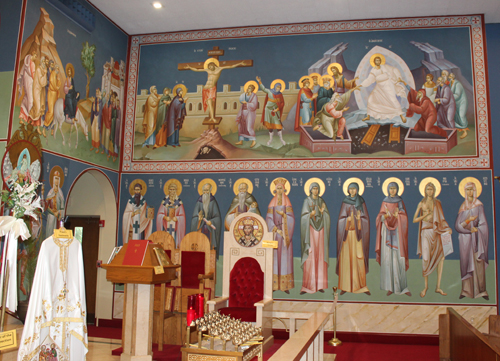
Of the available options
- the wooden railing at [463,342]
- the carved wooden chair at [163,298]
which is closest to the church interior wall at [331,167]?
the carved wooden chair at [163,298]

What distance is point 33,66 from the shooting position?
22.5 feet

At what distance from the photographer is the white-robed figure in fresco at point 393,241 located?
8133 mm

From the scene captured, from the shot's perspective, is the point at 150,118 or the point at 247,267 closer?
the point at 247,267

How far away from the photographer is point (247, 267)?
727 centimetres

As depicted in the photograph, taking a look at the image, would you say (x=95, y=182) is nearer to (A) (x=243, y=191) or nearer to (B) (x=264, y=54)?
(A) (x=243, y=191)

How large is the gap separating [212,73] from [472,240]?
5912 mm

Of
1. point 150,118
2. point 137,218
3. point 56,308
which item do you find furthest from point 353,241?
point 56,308

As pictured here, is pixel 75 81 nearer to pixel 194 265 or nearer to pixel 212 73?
pixel 212 73

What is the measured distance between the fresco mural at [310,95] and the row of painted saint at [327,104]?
20 mm

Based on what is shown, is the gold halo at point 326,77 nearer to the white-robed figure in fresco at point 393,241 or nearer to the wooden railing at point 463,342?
the white-robed figure in fresco at point 393,241

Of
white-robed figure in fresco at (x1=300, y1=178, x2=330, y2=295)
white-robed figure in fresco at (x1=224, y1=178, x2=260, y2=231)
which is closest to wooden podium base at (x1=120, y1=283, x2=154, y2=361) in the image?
white-robed figure in fresco at (x1=224, y1=178, x2=260, y2=231)

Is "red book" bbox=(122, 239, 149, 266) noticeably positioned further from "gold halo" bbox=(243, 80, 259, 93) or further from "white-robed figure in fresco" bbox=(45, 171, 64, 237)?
"gold halo" bbox=(243, 80, 259, 93)

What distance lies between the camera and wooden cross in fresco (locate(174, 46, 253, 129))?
923 centimetres

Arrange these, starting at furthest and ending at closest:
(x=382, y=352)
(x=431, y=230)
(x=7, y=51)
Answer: (x=431, y=230) → (x=382, y=352) → (x=7, y=51)
